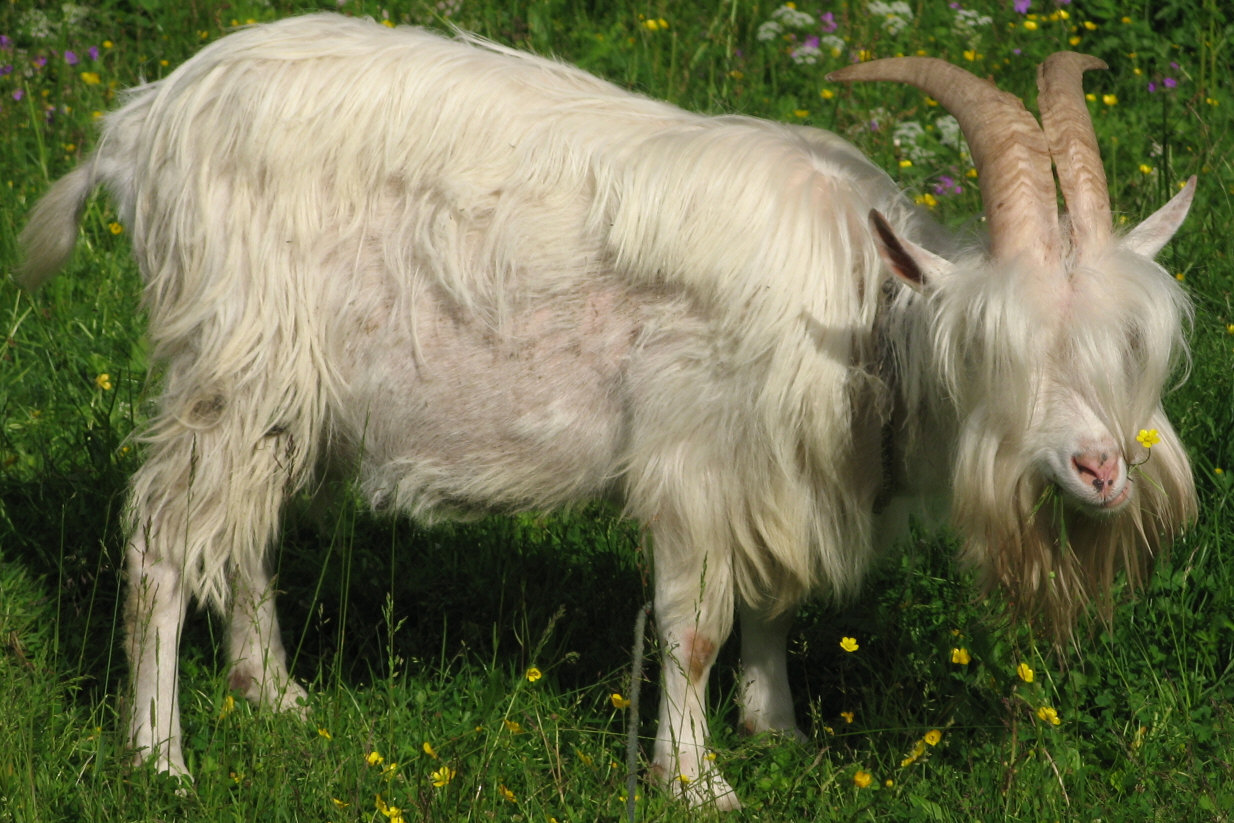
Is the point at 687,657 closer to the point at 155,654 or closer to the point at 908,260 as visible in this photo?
the point at 908,260

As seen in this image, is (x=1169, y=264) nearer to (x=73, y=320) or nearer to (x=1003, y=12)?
(x=1003, y=12)

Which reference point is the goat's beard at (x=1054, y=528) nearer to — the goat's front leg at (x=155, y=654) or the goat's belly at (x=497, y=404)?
the goat's belly at (x=497, y=404)

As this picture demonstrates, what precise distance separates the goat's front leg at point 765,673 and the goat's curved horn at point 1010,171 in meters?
1.29

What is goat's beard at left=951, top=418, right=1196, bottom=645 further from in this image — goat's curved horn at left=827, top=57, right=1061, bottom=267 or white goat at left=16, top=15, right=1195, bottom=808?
goat's curved horn at left=827, top=57, right=1061, bottom=267

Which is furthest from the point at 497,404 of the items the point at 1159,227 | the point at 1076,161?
the point at 1159,227

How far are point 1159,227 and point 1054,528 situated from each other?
64cm

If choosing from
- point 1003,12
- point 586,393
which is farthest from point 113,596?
point 1003,12

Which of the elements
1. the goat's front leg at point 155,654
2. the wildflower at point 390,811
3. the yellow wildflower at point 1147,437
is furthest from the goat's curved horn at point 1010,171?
the goat's front leg at point 155,654

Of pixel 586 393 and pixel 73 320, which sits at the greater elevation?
pixel 586 393

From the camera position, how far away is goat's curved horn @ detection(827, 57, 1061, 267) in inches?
101

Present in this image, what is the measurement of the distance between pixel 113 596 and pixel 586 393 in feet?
5.86

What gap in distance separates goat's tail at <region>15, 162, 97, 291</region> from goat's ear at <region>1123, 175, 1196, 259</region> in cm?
250

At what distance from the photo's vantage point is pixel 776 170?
2.99m

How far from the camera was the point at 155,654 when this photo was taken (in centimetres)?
329
